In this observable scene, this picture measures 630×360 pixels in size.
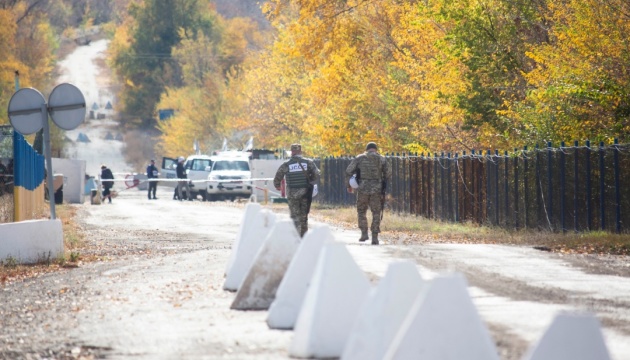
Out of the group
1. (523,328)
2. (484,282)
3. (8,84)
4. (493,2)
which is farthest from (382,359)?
(8,84)

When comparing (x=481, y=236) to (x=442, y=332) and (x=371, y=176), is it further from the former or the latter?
(x=442, y=332)

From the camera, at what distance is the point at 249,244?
564 inches

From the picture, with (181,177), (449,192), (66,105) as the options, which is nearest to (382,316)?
(66,105)

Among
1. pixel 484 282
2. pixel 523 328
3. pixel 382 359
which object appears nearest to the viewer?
pixel 382 359

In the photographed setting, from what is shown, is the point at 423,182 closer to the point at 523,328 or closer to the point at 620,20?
the point at 620,20

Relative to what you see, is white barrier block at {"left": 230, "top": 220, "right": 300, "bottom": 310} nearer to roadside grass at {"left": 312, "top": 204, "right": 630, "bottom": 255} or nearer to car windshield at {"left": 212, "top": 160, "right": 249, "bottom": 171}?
roadside grass at {"left": 312, "top": 204, "right": 630, "bottom": 255}

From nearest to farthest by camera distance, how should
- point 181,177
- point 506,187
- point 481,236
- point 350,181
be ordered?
point 350,181, point 481,236, point 506,187, point 181,177

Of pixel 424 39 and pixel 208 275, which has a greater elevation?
pixel 424 39

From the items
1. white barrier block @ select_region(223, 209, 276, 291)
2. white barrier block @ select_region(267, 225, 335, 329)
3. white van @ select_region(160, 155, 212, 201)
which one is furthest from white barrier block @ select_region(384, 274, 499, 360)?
white van @ select_region(160, 155, 212, 201)

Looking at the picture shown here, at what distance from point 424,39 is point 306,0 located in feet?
12.7

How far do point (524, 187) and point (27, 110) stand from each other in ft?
38.9

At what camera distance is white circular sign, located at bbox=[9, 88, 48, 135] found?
2061 centimetres

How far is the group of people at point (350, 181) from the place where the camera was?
22.4 meters

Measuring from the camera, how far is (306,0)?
3769cm
